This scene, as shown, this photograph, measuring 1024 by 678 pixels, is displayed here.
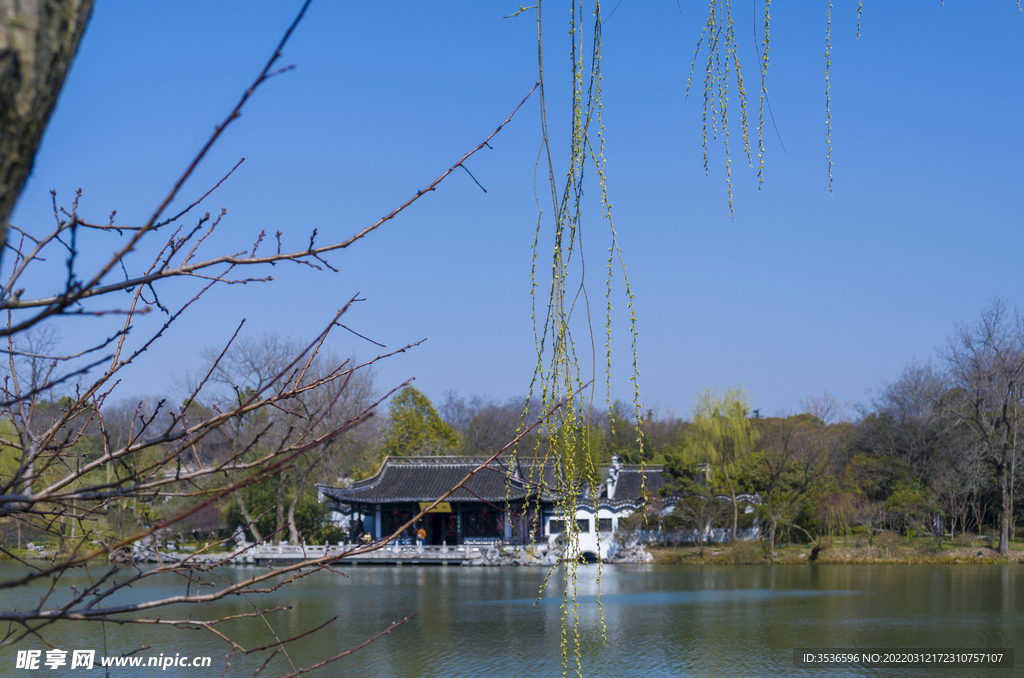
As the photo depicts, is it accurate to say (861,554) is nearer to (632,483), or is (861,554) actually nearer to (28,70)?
(632,483)

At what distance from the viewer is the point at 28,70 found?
647 millimetres

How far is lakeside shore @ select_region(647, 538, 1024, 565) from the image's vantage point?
718 inches

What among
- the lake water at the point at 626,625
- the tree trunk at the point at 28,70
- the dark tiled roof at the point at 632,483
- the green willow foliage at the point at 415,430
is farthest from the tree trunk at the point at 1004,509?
the tree trunk at the point at 28,70

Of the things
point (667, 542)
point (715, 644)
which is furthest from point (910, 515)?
point (715, 644)

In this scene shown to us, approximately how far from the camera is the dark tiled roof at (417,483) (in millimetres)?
21734

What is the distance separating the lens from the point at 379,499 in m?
21.8

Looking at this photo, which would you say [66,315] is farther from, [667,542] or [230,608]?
[667,542]

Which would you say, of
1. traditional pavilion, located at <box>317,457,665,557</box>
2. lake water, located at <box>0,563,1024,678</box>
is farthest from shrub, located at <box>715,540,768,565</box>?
traditional pavilion, located at <box>317,457,665,557</box>

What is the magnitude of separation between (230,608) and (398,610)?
8.37 feet

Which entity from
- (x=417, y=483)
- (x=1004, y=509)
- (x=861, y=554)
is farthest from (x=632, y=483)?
(x=1004, y=509)

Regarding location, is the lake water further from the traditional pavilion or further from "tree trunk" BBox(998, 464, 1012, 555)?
the traditional pavilion

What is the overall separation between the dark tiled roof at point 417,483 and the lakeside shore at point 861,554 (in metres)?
4.76

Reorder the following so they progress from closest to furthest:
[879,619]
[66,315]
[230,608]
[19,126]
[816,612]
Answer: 1. [19,126]
2. [66,315]
3. [879,619]
4. [816,612]
5. [230,608]

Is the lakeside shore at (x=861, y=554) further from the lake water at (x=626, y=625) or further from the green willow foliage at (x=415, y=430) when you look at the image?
the green willow foliage at (x=415, y=430)
